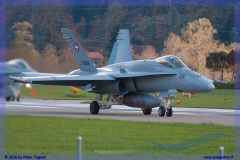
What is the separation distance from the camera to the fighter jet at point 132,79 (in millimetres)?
28188

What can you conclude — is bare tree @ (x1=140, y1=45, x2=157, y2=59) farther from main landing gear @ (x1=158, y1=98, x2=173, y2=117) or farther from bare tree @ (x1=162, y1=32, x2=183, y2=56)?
main landing gear @ (x1=158, y1=98, x2=173, y2=117)

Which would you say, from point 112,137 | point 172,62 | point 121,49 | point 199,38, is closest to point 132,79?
point 172,62

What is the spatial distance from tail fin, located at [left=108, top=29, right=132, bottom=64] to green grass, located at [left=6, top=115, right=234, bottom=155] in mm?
7970

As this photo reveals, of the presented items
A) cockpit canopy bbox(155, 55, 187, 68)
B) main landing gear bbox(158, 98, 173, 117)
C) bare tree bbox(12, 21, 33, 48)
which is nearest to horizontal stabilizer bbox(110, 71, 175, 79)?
cockpit canopy bbox(155, 55, 187, 68)

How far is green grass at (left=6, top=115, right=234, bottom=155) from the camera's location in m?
15.9

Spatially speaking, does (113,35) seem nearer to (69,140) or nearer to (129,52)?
(129,52)

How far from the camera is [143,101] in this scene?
2891cm

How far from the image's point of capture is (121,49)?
32.3m

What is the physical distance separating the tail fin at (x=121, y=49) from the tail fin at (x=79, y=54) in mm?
1659

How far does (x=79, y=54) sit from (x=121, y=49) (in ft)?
7.56

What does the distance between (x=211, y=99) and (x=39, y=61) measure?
1937 centimetres

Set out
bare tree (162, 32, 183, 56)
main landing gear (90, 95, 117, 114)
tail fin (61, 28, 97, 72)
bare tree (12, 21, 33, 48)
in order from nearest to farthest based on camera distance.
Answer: bare tree (12, 21, 33, 48), main landing gear (90, 95, 117, 114), tail fin (61, 28, 97, 72), bare tree (162, 32, 183, 56)

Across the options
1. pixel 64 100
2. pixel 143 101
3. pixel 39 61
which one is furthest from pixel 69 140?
pixel 64 100

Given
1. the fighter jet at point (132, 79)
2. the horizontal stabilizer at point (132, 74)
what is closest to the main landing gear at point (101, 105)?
the fighter jet at point (132, 79)
